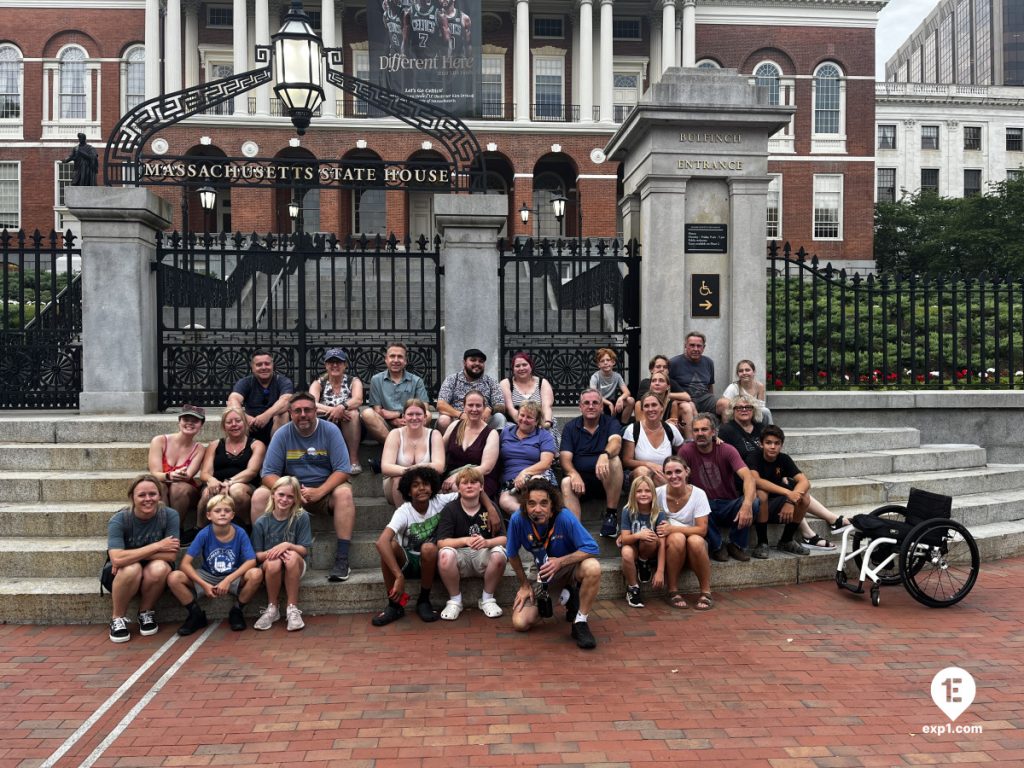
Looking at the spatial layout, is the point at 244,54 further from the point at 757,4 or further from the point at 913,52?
the point at 913,52

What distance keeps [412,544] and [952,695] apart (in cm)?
369

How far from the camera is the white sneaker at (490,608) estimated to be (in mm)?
6301

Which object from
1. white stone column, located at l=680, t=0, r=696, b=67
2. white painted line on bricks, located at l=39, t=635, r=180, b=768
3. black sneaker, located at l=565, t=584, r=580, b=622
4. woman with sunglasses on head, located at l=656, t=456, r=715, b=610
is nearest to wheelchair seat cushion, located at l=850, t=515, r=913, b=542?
woman with sunglasses on head, located at l=656, t=456, r=715, b=610

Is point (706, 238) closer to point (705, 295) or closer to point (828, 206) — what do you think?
point (705, 295)

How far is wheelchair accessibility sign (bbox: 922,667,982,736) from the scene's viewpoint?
451 centimetres

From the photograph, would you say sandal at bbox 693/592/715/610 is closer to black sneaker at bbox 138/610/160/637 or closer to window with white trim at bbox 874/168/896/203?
black sneaker at bbox 138/610/160/637

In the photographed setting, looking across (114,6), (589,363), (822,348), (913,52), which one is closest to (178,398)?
(589,363)

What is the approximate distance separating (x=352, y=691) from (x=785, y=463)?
4160mm

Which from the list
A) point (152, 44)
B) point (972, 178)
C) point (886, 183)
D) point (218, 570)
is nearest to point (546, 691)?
point (218, 570)

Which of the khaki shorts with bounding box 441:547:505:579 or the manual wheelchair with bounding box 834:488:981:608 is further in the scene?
the manual wheelchair with bounding box 834:488:981:608

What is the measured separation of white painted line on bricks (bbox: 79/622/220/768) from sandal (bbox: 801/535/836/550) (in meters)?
4.94

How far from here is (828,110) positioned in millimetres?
46500

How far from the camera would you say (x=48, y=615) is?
6.21 meters

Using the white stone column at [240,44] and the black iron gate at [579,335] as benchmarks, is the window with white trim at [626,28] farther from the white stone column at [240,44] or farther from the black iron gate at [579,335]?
the black iron gate at [579,335]
